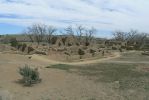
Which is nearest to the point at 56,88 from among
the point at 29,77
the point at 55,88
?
the point at 55,88

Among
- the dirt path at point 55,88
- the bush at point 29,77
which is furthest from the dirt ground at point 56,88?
the bush at point 29,77

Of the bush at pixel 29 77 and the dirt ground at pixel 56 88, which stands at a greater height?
the bush at pixel 29 77

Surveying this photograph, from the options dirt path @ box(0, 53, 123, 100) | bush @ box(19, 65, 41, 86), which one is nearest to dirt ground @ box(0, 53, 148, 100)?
dirt path @ box(0, 53, 123, 100)

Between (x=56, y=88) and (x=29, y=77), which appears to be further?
(x=29, y=77)

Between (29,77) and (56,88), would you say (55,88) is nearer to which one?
(56,88)

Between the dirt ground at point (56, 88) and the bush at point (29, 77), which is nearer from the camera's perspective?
the dirt ground at point (56, 88)

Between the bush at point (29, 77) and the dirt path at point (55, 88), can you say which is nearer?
the dirt path at point (55, 88)

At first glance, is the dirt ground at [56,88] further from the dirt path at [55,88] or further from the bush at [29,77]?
the bush at [29,77]

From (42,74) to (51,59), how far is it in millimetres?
13139

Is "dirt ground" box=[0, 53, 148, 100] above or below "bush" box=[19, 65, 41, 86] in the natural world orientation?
below

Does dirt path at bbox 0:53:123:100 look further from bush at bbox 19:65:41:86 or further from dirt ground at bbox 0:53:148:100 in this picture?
bush at bbox 19:65:41:86

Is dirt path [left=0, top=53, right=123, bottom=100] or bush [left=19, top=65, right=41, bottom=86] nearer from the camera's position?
dirt path [left=0, top=53, right=123, bottom=100]

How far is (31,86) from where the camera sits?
15320mm

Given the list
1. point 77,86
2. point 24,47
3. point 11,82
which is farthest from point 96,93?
point 24,47
